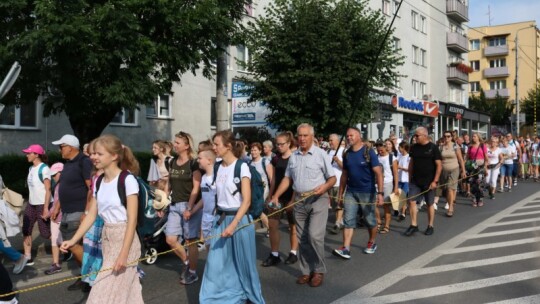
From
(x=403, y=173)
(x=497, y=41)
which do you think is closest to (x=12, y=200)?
(x=403, y=173)

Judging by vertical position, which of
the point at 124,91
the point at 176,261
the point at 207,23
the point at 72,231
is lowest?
the point at 176,261

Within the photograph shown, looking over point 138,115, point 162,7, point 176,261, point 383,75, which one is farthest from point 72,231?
point 138,115

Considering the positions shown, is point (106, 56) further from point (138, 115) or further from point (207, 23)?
point (138, 115)

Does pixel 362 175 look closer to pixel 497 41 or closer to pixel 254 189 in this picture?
pixel 254 189

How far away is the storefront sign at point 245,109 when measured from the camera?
52.5 feet

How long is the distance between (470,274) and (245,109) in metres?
10.7

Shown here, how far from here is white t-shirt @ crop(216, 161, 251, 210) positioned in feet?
16.2

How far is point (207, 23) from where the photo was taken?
11102 mm

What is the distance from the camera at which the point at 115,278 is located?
155 inches

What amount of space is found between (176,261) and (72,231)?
1.51 m

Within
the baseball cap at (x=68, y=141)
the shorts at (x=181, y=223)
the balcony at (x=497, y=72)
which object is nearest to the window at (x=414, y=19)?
the balcony at (x=497, y=72)

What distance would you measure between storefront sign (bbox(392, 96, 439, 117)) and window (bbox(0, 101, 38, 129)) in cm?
2277

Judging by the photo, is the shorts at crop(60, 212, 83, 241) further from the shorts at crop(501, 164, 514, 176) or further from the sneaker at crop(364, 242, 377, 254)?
the shorts at crop(501, 164, 514, 176)

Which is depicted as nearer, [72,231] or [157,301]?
[157,301]
